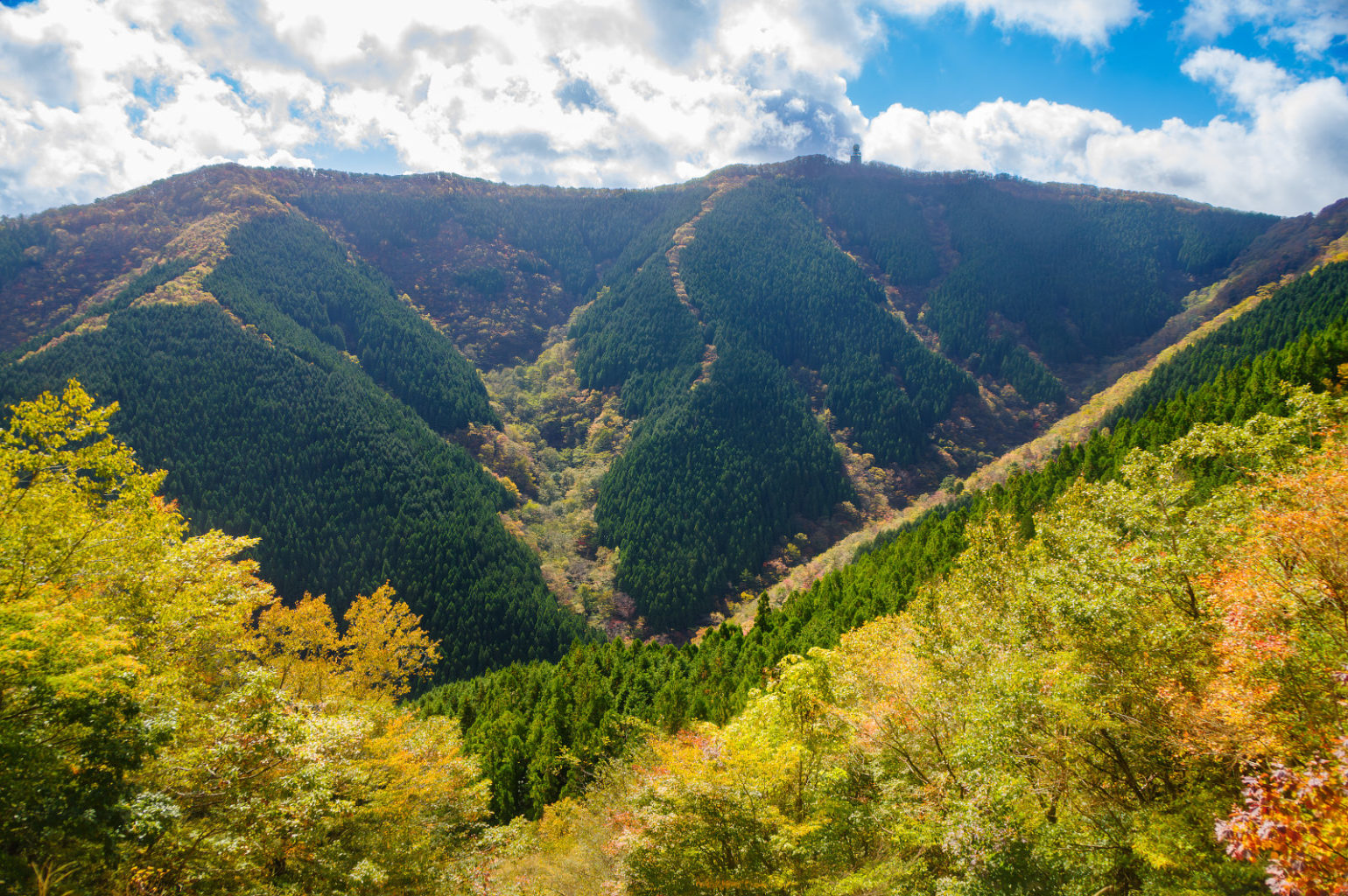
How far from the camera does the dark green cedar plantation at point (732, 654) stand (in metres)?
43.6

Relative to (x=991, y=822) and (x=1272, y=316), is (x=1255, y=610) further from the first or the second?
(x=1272, y=316)

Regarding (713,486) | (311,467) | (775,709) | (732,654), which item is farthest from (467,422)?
(775,709)

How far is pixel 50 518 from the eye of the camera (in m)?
18.6

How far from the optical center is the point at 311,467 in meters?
111

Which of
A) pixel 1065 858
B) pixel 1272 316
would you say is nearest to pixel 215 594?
pixel 1065 858

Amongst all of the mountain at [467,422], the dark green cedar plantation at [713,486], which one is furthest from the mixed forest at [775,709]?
the dark green cedar plantation at [713,486]

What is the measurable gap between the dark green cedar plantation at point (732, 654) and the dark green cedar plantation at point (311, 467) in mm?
23126

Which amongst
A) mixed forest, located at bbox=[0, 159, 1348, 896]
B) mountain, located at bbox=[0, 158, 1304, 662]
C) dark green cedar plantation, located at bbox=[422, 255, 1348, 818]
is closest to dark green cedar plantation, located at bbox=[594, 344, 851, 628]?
mountain, located at bbox=[0, 158, 1304, 662]

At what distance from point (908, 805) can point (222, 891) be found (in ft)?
68.5

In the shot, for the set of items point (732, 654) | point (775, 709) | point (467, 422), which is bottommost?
point (732, 654)

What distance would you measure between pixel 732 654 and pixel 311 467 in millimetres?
96405

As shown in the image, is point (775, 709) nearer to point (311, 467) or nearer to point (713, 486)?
point (713, 486)

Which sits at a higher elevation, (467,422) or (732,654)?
(467,422)

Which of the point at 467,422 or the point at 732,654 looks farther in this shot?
the point at 467,422
